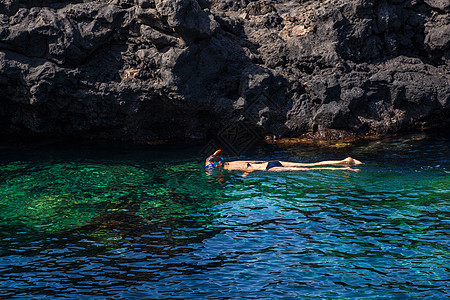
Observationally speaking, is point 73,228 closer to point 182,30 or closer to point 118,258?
point 118,258

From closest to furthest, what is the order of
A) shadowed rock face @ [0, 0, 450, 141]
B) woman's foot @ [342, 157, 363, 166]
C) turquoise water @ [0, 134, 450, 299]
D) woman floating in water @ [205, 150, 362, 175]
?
1. turquoise water @ [0, 134, 450, 299]
2. woman's foot @ [342, 157, 363, 166]
3. woman floating in water @ [205, 150, 362, 175]
4. shadowed rock face @ [0, 0, 450, 141]

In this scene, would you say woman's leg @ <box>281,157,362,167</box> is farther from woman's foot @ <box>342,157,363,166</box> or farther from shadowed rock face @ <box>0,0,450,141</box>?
shadowed rock face @ <box>0,0,450,141</box>

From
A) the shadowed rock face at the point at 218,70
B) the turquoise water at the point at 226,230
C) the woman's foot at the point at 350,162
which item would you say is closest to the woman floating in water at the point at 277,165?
the woman's foot at the point at 350,162

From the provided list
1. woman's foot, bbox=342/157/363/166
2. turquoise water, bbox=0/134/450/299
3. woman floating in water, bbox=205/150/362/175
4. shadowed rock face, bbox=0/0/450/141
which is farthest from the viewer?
shadowed rock face, bbox=0/0/450/141

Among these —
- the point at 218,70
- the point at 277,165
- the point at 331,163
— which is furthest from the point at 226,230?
the point at 218,70

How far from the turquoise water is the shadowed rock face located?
9.59ft

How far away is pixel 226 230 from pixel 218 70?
8907 millimetres

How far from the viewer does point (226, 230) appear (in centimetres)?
874

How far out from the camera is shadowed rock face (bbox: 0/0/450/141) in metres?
15.5

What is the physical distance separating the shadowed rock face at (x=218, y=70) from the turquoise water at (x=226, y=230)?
115 inches

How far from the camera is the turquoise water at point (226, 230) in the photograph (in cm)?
659

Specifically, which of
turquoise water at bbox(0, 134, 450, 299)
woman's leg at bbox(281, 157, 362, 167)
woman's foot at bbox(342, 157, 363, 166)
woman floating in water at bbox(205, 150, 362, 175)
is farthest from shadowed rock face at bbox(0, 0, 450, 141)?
woman's foot at bbox(342, 157, 363, 166)

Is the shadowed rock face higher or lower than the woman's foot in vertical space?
higher

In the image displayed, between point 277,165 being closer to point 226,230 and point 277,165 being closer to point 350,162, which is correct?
point 350,162
